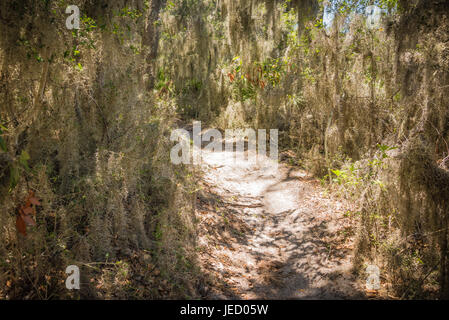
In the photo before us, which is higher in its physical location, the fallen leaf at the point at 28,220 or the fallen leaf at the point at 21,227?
the fallen leaf at the point at 28,220

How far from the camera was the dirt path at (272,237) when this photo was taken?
372cm

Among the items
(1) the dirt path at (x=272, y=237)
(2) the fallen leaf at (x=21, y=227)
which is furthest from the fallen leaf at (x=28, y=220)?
(1) the dirt path at (x=272, y=237)

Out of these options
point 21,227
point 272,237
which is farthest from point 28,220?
point 272,237

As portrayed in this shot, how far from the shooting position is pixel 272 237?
4.90 metres

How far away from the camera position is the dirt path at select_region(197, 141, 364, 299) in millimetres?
3717

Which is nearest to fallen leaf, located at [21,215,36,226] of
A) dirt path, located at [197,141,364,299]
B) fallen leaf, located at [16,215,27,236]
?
fallen leaf, located at [16,215,27,236]

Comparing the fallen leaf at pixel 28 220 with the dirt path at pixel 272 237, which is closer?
the fallen leaf at pixel 28 220

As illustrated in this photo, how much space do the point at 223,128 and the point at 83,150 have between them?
21.1 ft

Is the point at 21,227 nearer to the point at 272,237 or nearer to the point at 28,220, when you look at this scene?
the point at 28,220

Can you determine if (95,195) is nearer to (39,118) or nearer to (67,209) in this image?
(67,209)

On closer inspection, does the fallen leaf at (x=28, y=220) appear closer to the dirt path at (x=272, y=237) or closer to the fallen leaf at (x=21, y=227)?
the fallen leaf at (x=21, y=227)

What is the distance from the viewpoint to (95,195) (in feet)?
11.0

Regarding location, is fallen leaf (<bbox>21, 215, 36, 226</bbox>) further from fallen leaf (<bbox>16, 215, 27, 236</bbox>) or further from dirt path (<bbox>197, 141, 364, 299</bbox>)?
dirt path (<bbox>197, 141, 364, 299</bbox>)

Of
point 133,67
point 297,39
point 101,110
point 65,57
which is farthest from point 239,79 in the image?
point 65,57
